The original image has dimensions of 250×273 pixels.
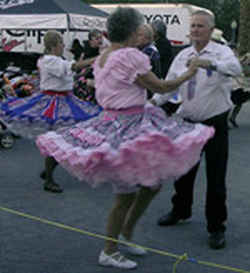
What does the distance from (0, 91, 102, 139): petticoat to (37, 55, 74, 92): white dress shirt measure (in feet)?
0.29

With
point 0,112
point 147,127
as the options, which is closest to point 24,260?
point 147,127

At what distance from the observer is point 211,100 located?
4.65 metres

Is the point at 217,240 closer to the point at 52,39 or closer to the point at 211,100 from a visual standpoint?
the point at 211,100

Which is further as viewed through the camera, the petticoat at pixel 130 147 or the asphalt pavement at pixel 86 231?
the asphalt pavement at pixel 86 231

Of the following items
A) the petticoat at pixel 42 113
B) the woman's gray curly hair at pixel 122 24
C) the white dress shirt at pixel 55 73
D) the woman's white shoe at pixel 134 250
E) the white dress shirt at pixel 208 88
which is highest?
the woman's gray curly hair at pixel 122 24

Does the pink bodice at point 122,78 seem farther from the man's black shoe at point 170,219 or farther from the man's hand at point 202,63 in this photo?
the man's black shoe at point 170,219

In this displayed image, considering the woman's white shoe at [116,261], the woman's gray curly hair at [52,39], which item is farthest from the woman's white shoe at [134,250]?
the woman's gray curly hair at [52,39]

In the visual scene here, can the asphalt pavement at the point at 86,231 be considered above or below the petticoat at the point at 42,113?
below

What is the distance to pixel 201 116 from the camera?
4.71 metres

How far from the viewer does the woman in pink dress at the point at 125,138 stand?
12.4 ft

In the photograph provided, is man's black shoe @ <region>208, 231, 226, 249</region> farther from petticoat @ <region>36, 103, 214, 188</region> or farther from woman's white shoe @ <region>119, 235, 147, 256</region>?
petticoat @ <region>36, 103, 214, 188</region>

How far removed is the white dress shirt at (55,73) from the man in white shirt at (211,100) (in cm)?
193

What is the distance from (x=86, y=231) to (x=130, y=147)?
1.71 meters

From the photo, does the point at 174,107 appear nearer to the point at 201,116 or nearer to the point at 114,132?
the point at 201,116
